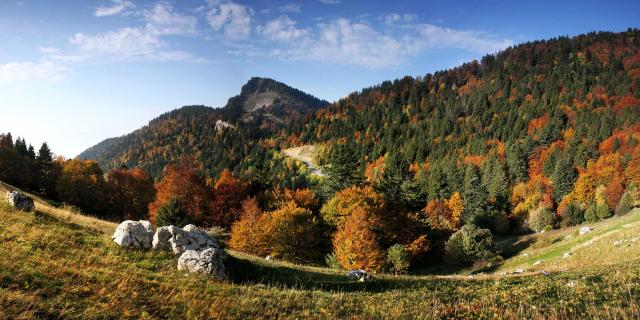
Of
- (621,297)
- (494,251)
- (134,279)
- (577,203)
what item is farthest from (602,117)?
(134,279)

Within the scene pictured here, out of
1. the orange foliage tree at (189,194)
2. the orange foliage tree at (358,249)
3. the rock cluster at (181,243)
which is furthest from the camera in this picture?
the orange foliage tree at (189,194)

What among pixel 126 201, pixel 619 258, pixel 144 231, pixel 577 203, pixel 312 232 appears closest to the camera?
pixel 144 231

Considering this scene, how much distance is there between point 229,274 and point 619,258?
32.5m

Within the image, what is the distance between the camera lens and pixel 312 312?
12.8 meters

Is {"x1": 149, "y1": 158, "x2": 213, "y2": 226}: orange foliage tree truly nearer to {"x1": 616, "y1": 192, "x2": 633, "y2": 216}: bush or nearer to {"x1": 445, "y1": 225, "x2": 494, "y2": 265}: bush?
{"x1": 445, "y1": 225, "x2": 494, "y2": 265}: bush

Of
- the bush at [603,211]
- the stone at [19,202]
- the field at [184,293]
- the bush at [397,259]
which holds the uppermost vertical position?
the stone at [19,202]

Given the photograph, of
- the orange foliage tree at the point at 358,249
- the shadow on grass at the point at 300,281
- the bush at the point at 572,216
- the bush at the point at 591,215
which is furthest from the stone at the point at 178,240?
the bush at the point at 572,216

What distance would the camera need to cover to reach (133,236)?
739 inches

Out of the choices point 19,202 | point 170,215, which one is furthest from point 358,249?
point 19,202

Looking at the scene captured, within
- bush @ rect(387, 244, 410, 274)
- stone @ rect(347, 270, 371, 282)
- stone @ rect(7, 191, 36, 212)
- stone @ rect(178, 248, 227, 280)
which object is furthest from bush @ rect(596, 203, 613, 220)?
stone @ rect(7, 191, 36, 212)

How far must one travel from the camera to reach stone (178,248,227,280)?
16562 millimetres

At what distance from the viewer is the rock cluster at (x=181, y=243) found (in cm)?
1675

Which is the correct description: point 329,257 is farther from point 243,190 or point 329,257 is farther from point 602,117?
point 602,117

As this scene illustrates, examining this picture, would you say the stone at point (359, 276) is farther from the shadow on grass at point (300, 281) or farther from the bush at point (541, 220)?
the bush at point (541, 220)
